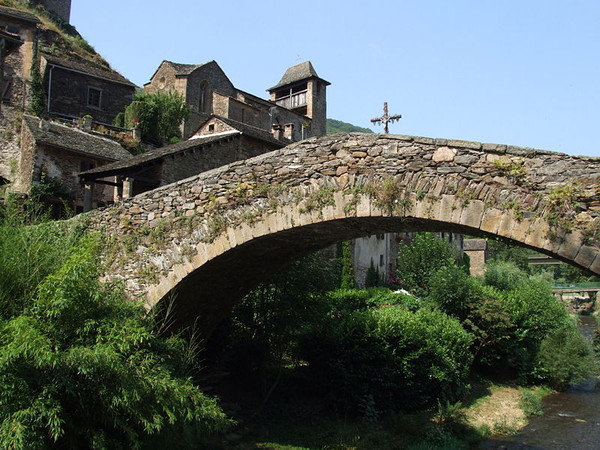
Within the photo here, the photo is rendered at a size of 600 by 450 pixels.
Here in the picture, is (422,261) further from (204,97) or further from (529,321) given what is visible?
(204,97)

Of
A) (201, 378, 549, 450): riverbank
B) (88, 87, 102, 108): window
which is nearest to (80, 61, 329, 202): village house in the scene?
(88, 87, 102, 108): window

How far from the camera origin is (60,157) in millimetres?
18000

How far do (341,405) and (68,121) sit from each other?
1895cm

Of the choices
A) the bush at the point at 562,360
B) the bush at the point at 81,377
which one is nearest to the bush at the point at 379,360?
the bush at the point at 81,377

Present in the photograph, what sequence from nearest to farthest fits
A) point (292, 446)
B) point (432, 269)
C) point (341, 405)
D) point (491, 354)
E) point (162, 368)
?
1. point (162, 368)
2. point (292, 446)
3. point (341, 405)
4. point (491, 354)
5. point (432, 269)

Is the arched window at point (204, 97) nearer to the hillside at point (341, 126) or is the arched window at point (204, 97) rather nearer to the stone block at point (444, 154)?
the stone block at point (444, 154)

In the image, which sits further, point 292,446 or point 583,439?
point 583,439

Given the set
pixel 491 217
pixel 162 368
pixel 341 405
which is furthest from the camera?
pixel 341 405

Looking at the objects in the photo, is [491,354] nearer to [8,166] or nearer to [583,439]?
[583,439]

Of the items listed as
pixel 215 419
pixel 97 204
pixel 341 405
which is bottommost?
pixel 341 405

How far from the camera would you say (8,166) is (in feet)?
65.0

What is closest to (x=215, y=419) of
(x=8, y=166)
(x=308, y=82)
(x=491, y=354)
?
(x=491, y=354)

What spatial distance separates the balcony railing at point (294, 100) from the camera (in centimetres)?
3709

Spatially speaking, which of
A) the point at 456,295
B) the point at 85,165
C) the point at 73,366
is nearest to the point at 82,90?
the point at 85,165
